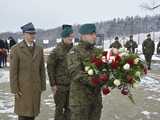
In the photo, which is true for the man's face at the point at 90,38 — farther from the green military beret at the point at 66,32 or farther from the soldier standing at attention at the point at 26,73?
the green military beret at the point at 66,32

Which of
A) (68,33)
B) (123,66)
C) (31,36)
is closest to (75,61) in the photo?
(123,66)

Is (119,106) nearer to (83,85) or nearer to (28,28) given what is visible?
(28,28)

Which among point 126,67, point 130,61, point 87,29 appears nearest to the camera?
point 126,67

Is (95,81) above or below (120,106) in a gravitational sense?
above

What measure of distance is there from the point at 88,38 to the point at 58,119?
8.64 ft

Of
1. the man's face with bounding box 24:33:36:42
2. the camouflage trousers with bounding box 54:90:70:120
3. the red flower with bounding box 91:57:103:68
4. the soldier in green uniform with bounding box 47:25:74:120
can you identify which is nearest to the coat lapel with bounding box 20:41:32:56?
the man's face with bounding box 24:33:36:42

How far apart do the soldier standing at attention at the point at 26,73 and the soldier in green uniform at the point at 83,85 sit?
111 centimetres

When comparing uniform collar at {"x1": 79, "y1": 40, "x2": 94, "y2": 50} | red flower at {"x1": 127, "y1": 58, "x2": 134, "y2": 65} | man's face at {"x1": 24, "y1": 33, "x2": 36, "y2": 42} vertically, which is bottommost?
red flower at {"x1": 127, "y1": 58, "x2": 134, "y2": 65}

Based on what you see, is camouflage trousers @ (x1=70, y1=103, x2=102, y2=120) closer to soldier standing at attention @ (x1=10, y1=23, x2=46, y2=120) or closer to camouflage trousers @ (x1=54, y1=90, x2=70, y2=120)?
soldier standing at attention @ (x1=10, y1=23, x2=46, y2=120)

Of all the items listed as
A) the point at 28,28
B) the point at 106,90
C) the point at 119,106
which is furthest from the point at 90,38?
the point at 119,106

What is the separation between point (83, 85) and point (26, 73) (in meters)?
1.33

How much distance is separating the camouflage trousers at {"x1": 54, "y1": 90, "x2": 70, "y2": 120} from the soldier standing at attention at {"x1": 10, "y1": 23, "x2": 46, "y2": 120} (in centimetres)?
97

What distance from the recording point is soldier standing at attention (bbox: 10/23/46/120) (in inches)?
302

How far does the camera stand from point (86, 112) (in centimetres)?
677
